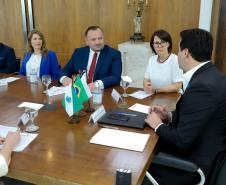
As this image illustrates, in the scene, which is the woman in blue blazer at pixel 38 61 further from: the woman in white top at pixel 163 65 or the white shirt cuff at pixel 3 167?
the white shirt cuff at pixel 3 167

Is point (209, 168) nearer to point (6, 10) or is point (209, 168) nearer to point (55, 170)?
point (55, 170)

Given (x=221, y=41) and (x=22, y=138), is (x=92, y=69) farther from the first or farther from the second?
(x=221, y=41)

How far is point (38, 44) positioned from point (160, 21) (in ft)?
6.91

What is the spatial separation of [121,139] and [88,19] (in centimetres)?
383

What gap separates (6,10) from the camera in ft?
18.2

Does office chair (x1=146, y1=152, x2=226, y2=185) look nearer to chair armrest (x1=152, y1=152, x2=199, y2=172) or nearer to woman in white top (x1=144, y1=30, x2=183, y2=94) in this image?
chair armrest (x1=152, y1=152, x2=199, y2=172)

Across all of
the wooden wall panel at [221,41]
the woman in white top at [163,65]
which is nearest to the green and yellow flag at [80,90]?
the woman in white top at [163,65]

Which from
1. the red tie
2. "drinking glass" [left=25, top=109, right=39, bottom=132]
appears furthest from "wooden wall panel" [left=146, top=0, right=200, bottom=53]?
"drinking glass" [left=25, top=109, right=39, bottom=132]

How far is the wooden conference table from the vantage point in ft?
3.97

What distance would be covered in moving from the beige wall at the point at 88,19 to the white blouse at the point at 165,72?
70.9 inches

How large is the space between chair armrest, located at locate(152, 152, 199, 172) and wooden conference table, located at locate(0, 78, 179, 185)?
0.39 ft

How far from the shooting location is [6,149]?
1344mm

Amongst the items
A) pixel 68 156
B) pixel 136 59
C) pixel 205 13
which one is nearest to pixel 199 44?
pixel 68 156

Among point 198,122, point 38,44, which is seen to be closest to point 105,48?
point 38,44
